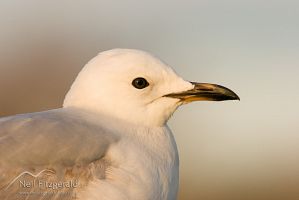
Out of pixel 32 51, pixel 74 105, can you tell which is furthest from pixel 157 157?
pixel 32 51

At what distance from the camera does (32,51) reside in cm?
1200

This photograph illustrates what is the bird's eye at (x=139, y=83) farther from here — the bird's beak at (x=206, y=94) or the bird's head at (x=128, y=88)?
the bird's beak at (x=206, y=94)

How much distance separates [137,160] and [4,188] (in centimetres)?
71

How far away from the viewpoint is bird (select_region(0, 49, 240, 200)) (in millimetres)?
5562

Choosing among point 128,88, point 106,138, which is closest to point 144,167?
point 106,138

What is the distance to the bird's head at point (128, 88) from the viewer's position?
19.9 ft

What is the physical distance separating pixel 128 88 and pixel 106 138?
1.43ft

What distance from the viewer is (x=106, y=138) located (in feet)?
18.9

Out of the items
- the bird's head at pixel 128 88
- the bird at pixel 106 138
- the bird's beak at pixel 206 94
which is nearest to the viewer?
the bird at pixel 106 138

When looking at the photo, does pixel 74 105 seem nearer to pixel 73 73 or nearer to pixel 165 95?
pixel 165 95

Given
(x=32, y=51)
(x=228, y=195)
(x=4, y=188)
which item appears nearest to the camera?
(x=4, y=188)

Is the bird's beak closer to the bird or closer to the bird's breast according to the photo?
the bird

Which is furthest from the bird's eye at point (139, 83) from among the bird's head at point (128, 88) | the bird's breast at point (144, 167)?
the bird's breast at point (144, 167)

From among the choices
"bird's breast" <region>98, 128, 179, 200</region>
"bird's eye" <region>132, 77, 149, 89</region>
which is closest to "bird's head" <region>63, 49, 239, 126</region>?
"bird's eye" <region>132, 77, 149, 89</region>
